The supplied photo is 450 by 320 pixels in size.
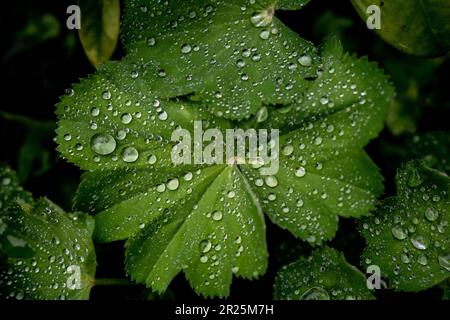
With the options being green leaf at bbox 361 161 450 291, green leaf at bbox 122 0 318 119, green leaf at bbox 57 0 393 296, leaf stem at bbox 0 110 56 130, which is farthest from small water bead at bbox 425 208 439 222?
leaf stem at bbox 0 110 56 130

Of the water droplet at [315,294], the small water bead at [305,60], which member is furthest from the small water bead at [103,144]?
the water droplet at [315,294]

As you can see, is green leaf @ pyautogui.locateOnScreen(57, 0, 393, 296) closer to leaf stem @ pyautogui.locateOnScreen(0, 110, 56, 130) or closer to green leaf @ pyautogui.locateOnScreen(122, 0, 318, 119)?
green leaf @ pyautogui.locateOnScreen(122, 0, 318, 119)

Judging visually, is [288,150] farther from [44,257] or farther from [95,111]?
[44,257]

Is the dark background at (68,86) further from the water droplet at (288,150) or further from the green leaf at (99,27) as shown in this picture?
the water droplet at (288,150)

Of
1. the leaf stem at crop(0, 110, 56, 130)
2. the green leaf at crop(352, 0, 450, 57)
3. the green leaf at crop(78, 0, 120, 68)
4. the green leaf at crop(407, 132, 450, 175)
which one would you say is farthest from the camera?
the leaf stem at crop(0, 110, 56, 130)

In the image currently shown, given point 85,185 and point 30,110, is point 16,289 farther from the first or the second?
point 30,110

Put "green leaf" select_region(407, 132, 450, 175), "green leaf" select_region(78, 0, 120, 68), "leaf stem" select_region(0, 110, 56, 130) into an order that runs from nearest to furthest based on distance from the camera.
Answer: "green leaf" select_region(78, 0, 120, 68), "green leaf" select_region(407, 132, 450, 175), "leaf stem" select_region(0, 110, 56, 130)
